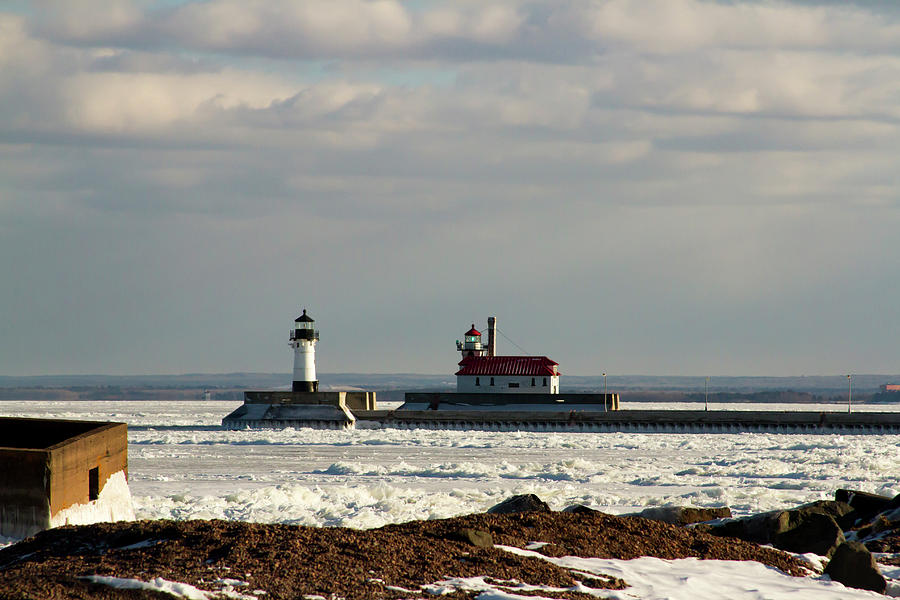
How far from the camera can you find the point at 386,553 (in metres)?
11.8

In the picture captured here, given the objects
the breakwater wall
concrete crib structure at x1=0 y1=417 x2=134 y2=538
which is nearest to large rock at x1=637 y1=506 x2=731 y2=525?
concrete crib structure at x1=0 y1=417 x2=134 y2=538

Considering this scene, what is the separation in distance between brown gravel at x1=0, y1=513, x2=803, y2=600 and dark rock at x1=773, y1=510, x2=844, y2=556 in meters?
1.02

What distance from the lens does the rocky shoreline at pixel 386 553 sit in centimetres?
1032

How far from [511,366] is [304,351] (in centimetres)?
1409

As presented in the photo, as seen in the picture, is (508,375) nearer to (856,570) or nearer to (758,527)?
(758,527)

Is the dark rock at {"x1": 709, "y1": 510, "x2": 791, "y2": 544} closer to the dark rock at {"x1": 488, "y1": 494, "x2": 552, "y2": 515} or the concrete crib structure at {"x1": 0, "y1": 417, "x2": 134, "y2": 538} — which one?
the dark rock at {"x1": 488, "y1": 494, "x2": 552, "y2": 515}

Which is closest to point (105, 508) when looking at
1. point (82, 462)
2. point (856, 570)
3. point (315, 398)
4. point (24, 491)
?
point (82, 462)

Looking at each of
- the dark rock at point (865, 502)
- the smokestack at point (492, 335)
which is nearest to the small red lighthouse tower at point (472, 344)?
the smokestack at point (492, 335)

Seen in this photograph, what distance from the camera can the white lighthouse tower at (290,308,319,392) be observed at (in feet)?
216

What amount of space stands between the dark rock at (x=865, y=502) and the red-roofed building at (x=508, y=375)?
158 ft

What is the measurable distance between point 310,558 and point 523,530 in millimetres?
3594

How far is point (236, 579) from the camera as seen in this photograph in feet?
34.3

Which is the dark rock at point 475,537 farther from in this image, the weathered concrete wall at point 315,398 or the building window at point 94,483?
the weathered concrete wall at point 315,398

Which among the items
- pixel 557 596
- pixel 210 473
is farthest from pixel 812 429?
pixel 557 596
